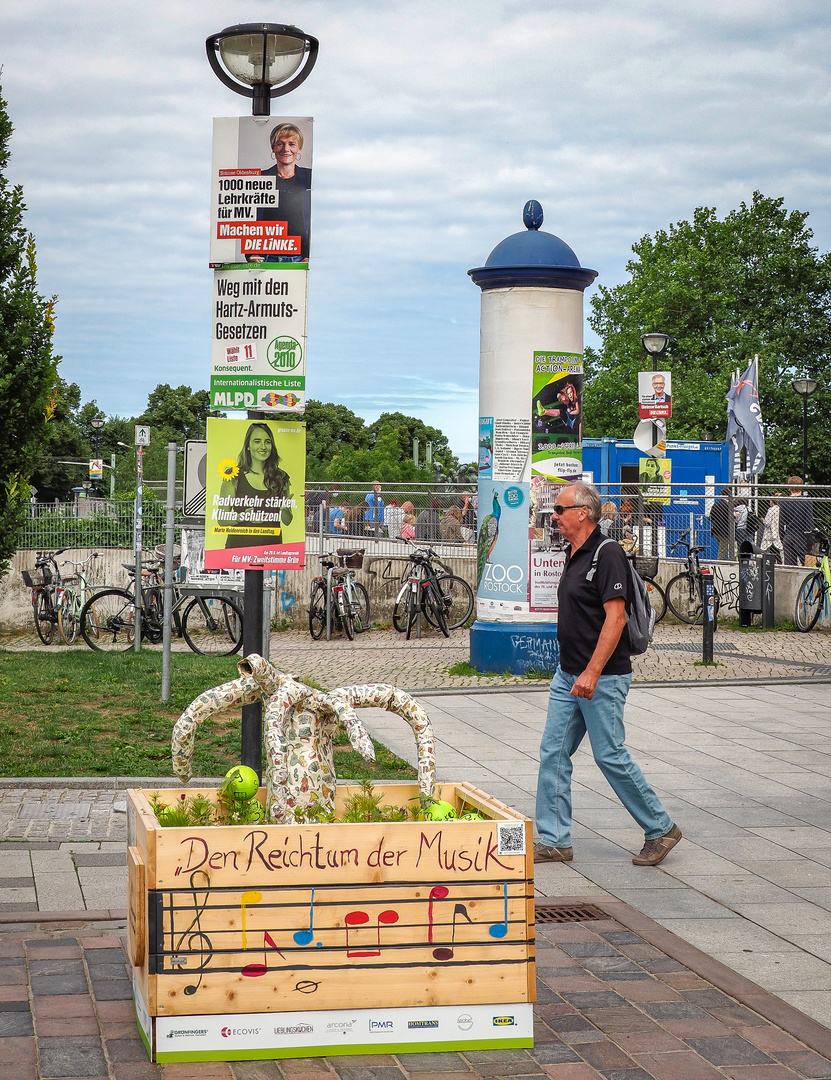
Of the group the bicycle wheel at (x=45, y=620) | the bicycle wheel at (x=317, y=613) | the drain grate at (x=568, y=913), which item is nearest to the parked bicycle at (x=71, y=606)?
the bicycle wheel at (x=45, y=620)

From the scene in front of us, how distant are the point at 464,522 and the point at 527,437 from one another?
7.19m

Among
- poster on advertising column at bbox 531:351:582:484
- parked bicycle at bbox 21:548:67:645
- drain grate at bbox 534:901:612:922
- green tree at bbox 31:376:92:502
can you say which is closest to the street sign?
poster on advertising column at bbox 531:351:582:484

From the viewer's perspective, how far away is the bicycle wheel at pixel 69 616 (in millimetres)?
17438

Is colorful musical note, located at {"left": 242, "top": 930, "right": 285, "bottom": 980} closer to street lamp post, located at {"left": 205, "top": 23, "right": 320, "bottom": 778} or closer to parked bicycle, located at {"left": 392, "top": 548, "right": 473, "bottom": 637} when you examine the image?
street lamp post, located at {"left": 205, "top": 23, "right": 320, "bottom": 778}

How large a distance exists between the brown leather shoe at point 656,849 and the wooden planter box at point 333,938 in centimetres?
234

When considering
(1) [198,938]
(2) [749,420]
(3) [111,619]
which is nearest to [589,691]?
(1) [198,938]

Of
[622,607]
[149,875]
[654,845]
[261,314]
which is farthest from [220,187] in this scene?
[654,845]

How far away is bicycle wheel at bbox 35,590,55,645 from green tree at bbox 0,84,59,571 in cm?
926

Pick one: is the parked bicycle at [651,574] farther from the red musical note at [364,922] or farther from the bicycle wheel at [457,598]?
the red musical note at [364,922]

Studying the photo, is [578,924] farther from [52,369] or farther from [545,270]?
[545,270]

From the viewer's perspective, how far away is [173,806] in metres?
4.42

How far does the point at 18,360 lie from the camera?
27.5ft

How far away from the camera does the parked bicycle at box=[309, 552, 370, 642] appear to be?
1823 centimetres

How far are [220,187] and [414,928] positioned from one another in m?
3.50
